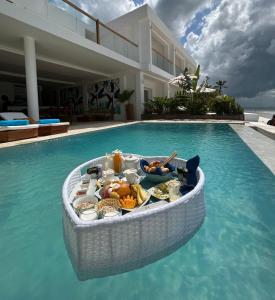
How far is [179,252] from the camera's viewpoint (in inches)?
88.7

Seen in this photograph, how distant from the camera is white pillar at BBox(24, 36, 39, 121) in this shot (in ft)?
34.4

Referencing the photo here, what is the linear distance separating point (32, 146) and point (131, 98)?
42.3 feet

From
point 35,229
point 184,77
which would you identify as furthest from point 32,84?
point 184,77

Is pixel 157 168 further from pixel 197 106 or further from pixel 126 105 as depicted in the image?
pixel 126 105

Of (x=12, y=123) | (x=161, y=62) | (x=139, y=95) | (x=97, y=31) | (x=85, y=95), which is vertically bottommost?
(x=12, y=123)

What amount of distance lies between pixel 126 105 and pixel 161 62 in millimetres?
5580

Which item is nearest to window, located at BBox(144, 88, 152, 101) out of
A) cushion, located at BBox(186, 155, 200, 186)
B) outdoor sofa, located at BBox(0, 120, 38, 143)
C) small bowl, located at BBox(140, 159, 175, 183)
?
outdoor sofa, located at BBox(0, 120, 38, 143)

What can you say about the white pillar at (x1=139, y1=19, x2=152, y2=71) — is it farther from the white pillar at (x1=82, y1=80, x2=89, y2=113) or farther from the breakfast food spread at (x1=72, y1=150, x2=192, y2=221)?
the breakfast food spread at (x1=72, y1=150, x2=192, y2=221)

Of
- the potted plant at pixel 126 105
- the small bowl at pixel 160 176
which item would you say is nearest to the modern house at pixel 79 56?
the potted plant at pixel 126 105

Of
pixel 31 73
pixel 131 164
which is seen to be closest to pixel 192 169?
pixel 131 164

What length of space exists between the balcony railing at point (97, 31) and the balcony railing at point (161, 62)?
249 cm

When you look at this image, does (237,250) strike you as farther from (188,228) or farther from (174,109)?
(174,109)

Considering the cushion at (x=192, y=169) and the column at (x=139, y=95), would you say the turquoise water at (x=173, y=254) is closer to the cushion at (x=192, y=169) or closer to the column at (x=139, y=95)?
the cushion at (x=192, y=169)

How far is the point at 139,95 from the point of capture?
19.0 m
